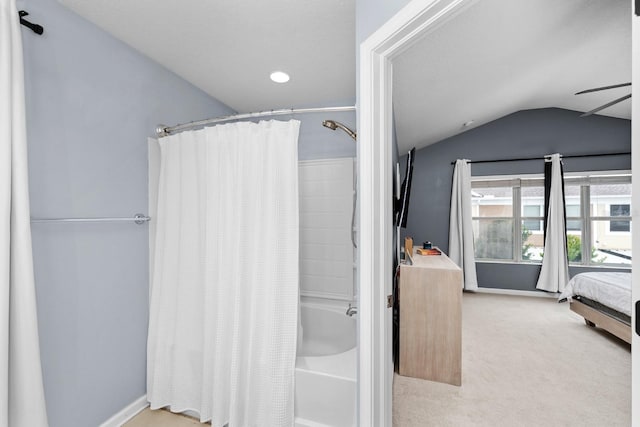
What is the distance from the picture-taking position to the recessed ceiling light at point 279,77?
88.2 inches

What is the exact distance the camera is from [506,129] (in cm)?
482

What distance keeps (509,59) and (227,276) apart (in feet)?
9.32

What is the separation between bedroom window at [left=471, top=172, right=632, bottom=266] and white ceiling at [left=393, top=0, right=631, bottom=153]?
1174 millimetres

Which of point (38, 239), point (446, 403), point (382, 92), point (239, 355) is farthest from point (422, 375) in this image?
point (38, 239)

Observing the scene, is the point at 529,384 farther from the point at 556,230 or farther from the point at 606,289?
the point at 556,230

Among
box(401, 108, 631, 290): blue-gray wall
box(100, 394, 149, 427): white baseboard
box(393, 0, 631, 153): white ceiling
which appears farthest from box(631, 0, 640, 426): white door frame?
box(401, 108, 631, 290): blue-gray wall

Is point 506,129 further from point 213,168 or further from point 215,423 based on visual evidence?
point 215,423

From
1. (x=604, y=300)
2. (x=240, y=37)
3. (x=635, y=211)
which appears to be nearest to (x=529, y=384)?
(x=604, y=300)

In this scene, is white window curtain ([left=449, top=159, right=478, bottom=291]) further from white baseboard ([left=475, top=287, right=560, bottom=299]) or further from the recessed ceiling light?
the recessed ceiling light

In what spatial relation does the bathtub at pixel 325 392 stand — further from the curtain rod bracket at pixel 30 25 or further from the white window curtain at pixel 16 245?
the curtain rod bracket at pixel 30 25

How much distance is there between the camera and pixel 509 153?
189 inches

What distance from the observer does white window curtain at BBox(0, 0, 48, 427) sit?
117 centimetres

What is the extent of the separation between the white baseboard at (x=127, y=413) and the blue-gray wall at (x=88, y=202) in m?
0.03

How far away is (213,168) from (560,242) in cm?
520
